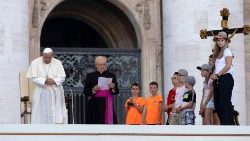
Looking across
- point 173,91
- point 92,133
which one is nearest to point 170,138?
point 92,133

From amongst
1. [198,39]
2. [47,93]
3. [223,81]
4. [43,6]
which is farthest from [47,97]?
[43,6]

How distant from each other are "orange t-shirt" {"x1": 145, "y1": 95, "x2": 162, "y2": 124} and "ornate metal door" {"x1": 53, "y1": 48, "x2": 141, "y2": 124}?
178 inches

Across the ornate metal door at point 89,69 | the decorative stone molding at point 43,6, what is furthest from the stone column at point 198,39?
the decorative stone molding at point 43,6

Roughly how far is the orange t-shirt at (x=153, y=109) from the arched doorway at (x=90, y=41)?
4.67 metres

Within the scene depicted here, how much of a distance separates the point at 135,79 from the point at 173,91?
20.3 ft

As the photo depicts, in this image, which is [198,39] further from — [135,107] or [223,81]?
[223,81]

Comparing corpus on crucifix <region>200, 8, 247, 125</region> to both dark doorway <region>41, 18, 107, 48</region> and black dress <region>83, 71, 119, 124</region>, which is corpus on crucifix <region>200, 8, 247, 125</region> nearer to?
black dress <region>83, 71, 119, 124</region>

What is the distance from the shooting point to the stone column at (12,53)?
2566 centimetres

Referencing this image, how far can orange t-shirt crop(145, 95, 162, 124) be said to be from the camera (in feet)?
76.3

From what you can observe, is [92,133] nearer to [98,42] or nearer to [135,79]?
[135,79]

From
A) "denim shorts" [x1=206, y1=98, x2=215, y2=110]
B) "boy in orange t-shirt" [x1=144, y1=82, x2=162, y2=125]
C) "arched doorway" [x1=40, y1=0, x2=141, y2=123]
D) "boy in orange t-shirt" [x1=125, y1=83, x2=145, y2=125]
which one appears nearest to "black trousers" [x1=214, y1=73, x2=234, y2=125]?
"denim shorts" [x1=206, y1=98, x2=215, y2=110]

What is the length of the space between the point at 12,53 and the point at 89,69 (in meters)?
2.98

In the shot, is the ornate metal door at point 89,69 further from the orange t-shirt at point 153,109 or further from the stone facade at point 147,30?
the orange t-shirt at point 153,109

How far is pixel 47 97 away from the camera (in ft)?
72.1
